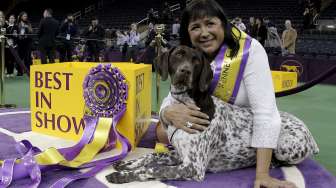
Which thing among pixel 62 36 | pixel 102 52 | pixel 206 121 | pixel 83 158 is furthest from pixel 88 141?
pixel 102 52

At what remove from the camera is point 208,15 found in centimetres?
246

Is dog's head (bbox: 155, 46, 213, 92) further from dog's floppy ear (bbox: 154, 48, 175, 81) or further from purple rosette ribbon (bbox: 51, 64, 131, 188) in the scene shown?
purple rosette ribbon (bbox: 51, 64, 131, 188)

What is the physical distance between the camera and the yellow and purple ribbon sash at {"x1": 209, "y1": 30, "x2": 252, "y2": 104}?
2.57 m

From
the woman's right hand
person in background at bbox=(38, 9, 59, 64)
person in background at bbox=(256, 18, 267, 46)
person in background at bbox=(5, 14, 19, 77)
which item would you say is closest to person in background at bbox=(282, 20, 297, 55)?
person in background at bbox=(256, 18, 267, 46)

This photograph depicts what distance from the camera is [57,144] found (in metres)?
3.49

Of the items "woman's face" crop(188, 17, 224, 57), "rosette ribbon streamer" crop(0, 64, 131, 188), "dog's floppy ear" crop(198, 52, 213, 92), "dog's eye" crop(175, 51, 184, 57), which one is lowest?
"rosette ribbon streamer" crop(0, 64, 131, 188)

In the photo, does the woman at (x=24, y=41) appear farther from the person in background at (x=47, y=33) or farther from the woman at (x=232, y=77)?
the woman at (x=232, y=77)

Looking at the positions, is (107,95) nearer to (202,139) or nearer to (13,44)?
(202,139)

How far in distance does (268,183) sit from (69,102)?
6.23ft

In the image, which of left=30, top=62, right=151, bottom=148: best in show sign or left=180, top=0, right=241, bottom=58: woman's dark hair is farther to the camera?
left=30, top=62, right=151, bottom=148: best in show sign

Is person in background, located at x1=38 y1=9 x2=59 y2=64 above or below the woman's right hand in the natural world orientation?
above

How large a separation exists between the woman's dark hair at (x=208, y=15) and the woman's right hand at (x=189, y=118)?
43 cm

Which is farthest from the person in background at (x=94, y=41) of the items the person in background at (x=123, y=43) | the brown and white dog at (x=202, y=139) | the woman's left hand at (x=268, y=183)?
the woman's left hand at (x=268, y=183)

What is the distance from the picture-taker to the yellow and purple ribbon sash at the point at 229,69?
101 inches
